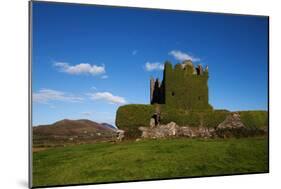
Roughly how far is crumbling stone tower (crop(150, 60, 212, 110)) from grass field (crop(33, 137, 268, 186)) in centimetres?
59

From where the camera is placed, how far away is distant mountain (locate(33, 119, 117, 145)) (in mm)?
6691

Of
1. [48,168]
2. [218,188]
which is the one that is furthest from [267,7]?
[48,168]

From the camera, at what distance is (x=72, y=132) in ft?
22.5

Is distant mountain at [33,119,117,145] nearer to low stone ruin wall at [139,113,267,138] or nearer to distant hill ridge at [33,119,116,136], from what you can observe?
distant hill ridge at [33,119,116,136]

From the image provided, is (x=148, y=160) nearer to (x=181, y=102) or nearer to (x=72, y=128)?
(x=181, y=102)

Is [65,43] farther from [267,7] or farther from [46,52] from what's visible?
[267,7]

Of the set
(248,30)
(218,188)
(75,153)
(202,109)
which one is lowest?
(218,188)

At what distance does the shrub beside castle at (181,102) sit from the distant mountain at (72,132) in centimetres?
36

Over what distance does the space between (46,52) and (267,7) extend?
3.77 m

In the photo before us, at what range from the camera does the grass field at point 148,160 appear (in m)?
6.80

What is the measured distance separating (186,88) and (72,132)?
1.97m

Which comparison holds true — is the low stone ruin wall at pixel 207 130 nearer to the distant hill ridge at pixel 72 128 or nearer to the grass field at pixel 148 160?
the grass field at pixel 148 160

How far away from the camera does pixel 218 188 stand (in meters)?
6.85

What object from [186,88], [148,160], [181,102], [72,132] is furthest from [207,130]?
[72,132]
